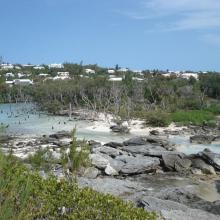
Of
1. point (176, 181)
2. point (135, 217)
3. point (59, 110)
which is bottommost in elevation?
point (59, 110)

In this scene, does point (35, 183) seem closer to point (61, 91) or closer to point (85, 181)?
point (85, 181)

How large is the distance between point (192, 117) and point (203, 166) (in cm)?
3805

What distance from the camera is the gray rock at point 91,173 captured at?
26.5m

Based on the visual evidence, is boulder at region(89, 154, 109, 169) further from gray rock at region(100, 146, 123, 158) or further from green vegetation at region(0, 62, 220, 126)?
green vegetation at region(0, 62, 220, 126)

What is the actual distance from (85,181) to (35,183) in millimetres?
13799

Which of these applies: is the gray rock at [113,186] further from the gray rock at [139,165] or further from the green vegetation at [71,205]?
the green vegetation at [71,205]

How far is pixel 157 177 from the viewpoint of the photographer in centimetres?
2886

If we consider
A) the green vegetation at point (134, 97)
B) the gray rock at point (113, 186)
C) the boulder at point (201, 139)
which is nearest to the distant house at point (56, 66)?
the green vegetation at point (134, 97)

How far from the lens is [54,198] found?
27.5 ft

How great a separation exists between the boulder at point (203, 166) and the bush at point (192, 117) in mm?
33823

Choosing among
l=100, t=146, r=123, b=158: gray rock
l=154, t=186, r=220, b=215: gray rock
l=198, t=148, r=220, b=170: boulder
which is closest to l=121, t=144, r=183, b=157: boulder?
l=100, t=146, r=123, b=158: gray rock

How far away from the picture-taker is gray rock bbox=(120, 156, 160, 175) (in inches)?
1159

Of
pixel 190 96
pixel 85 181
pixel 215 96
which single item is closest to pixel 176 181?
pixel 85 181

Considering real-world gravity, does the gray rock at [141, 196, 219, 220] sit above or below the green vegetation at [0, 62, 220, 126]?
above
